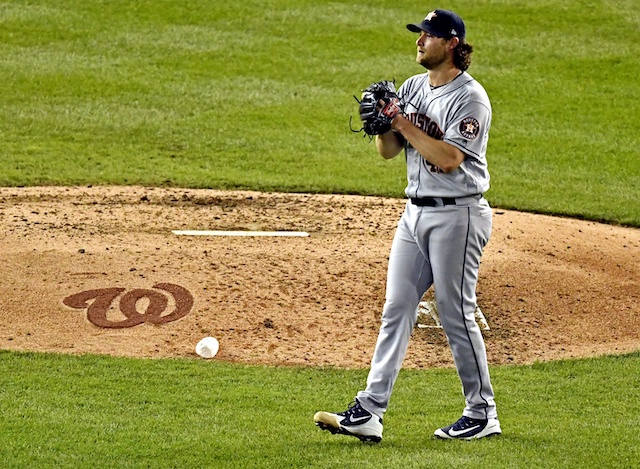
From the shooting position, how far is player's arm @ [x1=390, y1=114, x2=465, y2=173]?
208 inches

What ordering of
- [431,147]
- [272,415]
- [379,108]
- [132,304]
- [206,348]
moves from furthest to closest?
[132,304], [206,348], [272,415], [379,108], [431,147]

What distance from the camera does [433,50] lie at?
17.8ft

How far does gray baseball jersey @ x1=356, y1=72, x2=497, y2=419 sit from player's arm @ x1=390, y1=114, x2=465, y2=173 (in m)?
0.05

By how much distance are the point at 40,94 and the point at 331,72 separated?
148 inches

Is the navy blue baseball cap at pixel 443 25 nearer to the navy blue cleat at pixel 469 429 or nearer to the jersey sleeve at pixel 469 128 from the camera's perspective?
the jersey sleeve at pixel 469 128

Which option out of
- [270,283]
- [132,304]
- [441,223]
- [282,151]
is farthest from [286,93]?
[441,223]

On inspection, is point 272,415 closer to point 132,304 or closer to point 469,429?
point 469,429

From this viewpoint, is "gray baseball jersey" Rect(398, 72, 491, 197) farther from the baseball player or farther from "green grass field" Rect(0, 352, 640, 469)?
"green grass field" Rect(0, 352, 640, 469)

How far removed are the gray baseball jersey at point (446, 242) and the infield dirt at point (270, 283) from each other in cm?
172

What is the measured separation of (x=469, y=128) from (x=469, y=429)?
1475 mm

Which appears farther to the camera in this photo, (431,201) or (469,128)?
(431,201)

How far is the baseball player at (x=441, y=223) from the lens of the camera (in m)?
5.34

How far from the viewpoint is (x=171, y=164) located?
39.3 feet

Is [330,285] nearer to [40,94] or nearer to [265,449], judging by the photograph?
[265,449]
